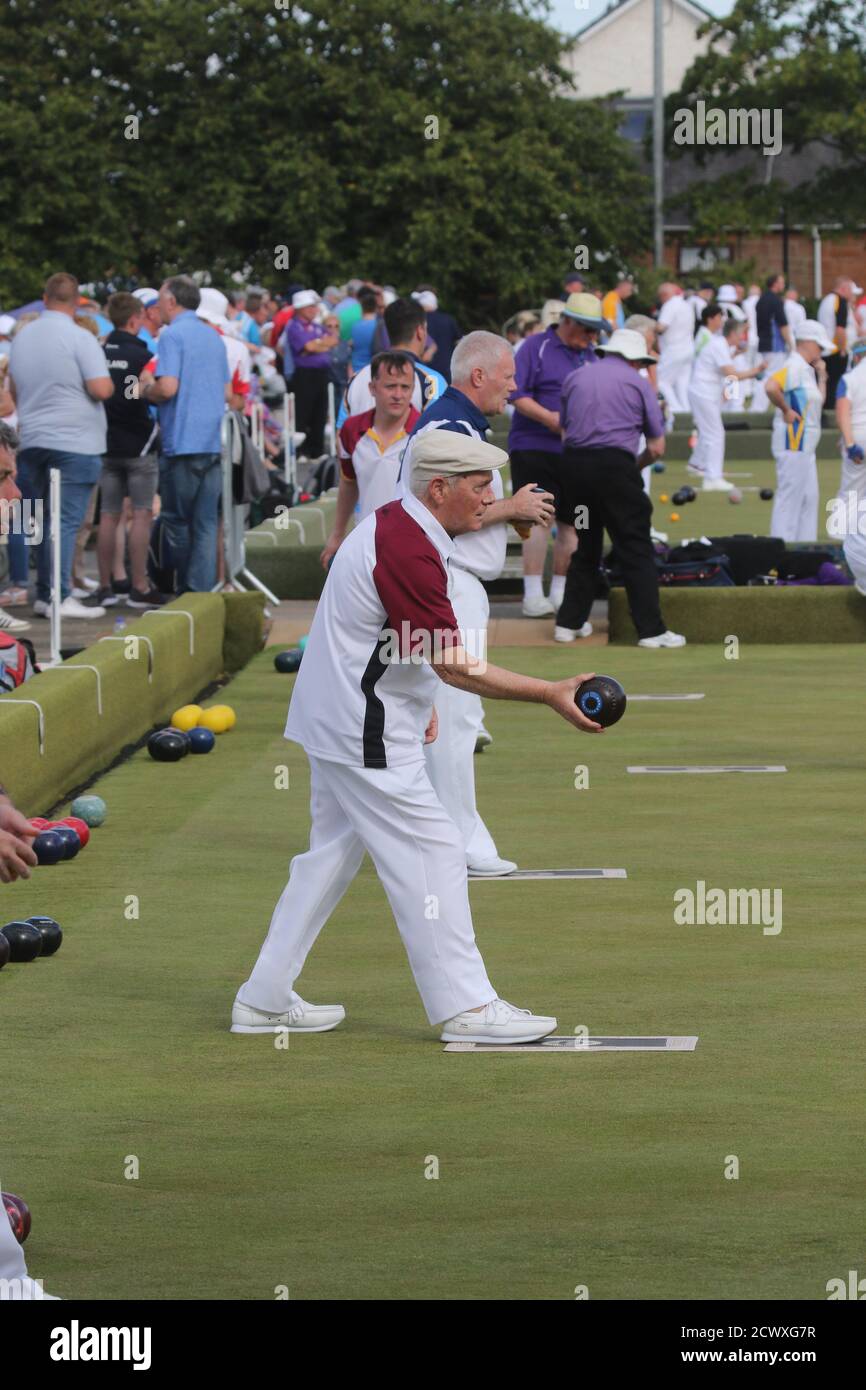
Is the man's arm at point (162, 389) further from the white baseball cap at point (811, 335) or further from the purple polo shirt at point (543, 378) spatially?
the white baseball cap at point (811, 335)

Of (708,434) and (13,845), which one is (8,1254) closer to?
(13,845)

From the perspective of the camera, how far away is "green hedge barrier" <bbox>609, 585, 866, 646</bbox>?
51.3 ft

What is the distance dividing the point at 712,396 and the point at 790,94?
34614mm

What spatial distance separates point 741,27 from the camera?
190 feet

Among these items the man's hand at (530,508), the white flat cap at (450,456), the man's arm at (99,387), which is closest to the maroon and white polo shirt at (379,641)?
the white flat cap at (450,456)

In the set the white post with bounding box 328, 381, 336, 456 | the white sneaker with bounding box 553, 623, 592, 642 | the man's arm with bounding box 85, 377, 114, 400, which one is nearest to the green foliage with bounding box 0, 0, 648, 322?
the white post with bounding box 328, 381, 336, 456

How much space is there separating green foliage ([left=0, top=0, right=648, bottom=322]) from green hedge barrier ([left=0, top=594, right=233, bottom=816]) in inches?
1408

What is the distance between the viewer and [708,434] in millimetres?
26562

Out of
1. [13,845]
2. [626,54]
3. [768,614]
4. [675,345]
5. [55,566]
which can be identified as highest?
[626,54]

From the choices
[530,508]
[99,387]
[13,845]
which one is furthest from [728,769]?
[13,845]

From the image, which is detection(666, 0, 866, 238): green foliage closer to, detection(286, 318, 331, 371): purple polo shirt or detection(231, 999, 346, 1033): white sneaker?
detection(286, 318, 331, 371): purple polo shirt

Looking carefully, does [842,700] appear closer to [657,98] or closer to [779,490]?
[779,490]

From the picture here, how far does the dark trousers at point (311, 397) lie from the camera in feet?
81.8
